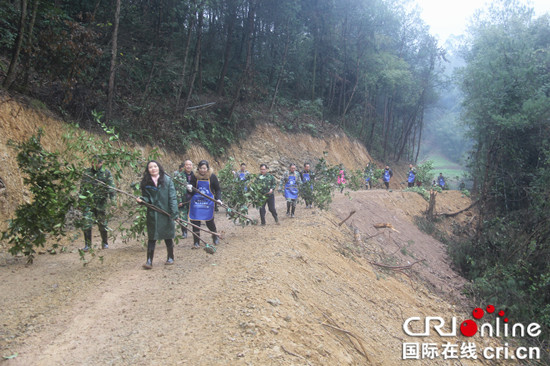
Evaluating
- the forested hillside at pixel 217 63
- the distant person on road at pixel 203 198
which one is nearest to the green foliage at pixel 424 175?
the forested hillside at pixel 217 63

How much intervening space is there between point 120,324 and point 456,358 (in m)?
6.55

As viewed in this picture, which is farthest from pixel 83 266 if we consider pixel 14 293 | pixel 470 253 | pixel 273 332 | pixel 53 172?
pixel 470 253

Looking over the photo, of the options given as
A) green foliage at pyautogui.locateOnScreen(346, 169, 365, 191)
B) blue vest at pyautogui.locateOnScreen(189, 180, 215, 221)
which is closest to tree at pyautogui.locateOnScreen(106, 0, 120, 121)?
blue vest at pyautogui.locateOnScreen(189, 180, 215, 221)

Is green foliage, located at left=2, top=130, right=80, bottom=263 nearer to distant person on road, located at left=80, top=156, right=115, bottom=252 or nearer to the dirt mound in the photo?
distant person on road, located at left=80, top=156, right=115, bottom=252

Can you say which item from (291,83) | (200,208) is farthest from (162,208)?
(291,83)

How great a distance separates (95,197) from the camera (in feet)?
23.9

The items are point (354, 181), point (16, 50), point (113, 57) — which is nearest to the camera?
point (16, 50)

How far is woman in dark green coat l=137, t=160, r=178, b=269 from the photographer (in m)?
6.29

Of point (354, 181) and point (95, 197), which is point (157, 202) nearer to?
point (95, 197)

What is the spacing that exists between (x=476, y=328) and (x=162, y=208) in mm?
8186

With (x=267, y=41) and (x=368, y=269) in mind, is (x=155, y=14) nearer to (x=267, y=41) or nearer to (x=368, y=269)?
(x=267, y=41)

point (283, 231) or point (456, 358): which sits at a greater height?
point (283, 231)

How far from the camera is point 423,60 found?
142 ft

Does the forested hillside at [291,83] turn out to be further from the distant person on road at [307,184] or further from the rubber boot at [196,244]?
the distant person on road at [307,184]
